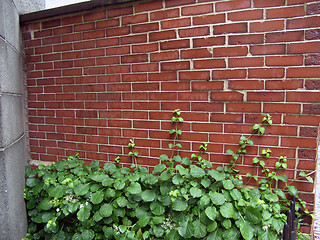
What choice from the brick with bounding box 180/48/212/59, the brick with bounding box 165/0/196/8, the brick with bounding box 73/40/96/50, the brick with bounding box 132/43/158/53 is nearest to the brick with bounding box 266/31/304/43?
the brick with bounding box 180/48/212/59

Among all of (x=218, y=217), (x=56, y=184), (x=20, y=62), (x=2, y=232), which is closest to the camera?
(x=218, y=217)

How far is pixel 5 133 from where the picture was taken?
1.80m

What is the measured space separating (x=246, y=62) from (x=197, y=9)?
593mm

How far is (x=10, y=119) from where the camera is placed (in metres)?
1.91

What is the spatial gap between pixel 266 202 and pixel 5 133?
7.01ft

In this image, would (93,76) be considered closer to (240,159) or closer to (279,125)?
(240,159)

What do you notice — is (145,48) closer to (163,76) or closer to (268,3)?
(163,76)

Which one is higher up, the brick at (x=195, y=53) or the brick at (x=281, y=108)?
the brick at (x=195, y=53)

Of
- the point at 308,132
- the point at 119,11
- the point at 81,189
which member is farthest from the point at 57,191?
the point at 308,132

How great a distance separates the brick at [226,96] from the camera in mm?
1747

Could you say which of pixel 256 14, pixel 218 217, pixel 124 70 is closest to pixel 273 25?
pixel 256 14

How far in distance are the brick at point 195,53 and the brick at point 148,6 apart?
1.52 ft

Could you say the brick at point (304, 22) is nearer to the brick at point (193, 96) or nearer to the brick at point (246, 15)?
the brick at point (246, 15)

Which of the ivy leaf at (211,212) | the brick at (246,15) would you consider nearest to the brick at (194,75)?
the brick at (246,15)
